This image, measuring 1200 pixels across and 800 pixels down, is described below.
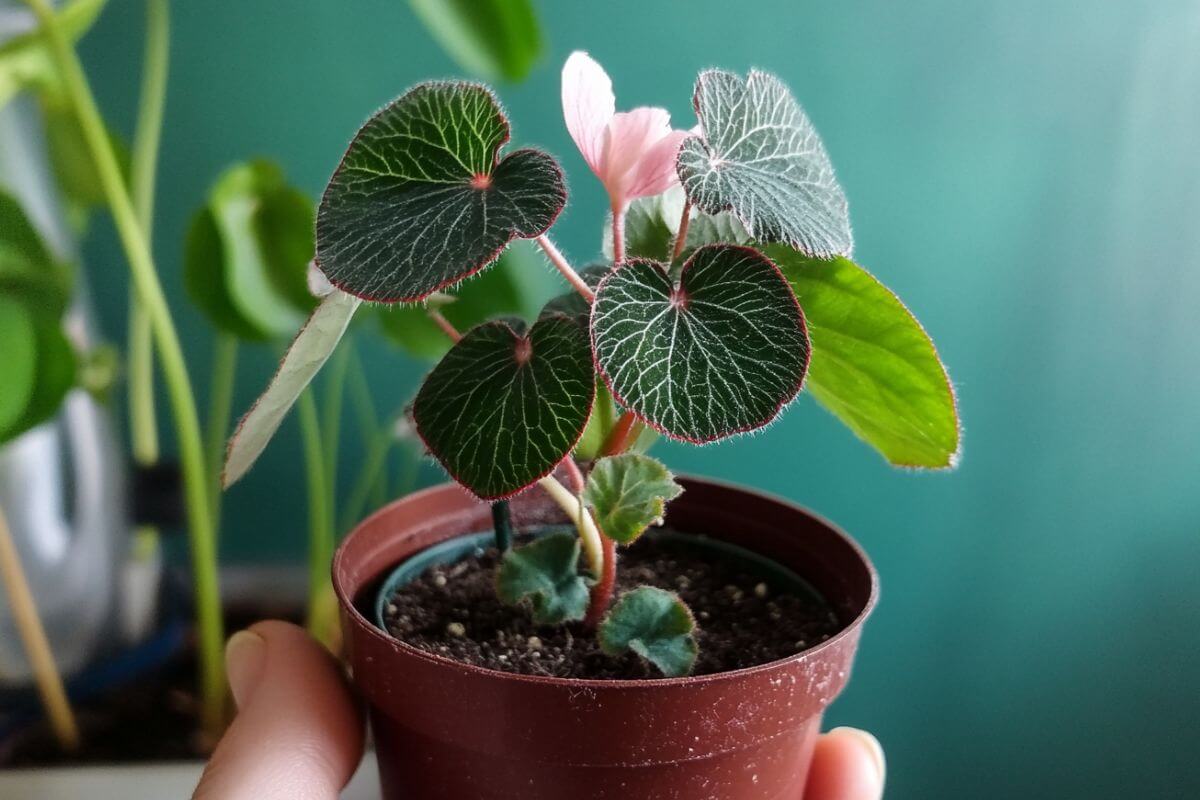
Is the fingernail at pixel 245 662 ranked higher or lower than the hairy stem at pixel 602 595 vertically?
lower

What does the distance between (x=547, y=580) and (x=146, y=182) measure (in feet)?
1.82

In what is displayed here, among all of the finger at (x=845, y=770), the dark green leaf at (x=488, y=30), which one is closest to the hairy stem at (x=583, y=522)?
the finger at (x=845, y=770)

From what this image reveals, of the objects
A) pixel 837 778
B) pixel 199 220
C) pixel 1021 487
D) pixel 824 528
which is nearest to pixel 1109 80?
pixel 1021 487

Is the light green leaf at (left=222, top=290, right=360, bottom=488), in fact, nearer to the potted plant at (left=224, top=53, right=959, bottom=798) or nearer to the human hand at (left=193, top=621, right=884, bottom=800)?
the potted plant at (left=224, top=53, right=959, bottom=798)

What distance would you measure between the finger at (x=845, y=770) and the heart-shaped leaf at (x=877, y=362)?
0.74ft

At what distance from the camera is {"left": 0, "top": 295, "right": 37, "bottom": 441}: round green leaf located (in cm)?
58

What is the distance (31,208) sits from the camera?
0.78 metres

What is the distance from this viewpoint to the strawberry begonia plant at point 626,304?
383 millimetres

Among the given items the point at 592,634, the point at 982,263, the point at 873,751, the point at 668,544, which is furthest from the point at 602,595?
the point at 982,263

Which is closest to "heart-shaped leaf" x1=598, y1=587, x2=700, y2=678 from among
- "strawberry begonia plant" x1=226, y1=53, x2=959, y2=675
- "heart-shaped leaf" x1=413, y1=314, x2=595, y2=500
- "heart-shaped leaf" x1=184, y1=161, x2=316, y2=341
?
"strawberry begonia plant" x1=226, y1=53, x2=959, y2=675

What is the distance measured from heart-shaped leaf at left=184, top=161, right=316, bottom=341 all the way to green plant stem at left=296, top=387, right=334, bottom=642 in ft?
0.60

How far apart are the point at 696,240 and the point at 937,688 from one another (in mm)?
829

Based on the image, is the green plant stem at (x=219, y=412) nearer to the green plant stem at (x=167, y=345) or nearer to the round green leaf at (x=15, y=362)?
the green plant stem at (x=167, y=345)

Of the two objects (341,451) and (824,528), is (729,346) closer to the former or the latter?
(824,528)
